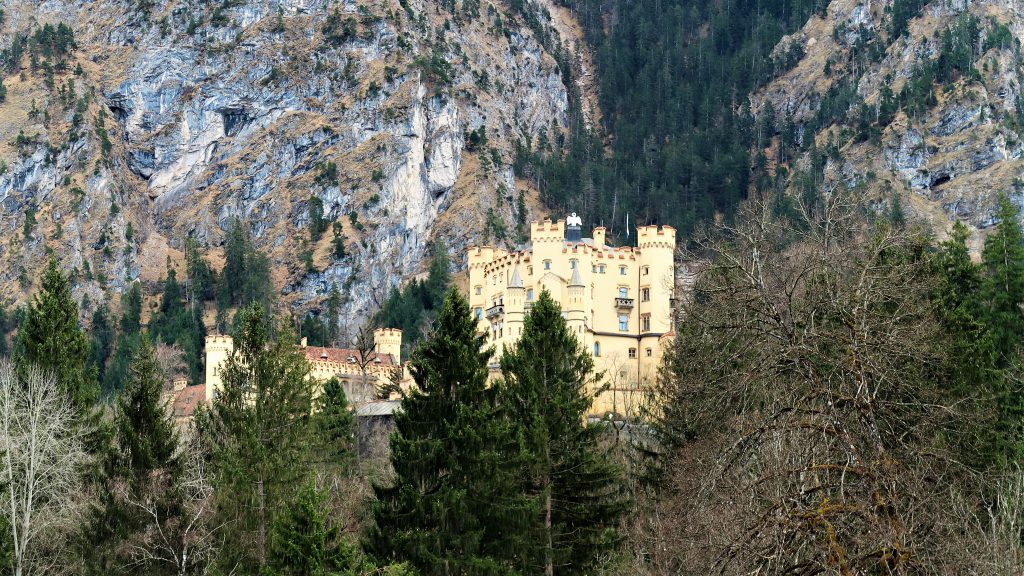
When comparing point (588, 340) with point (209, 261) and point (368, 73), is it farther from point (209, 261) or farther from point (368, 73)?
point (368, 73)

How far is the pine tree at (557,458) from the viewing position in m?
40.5

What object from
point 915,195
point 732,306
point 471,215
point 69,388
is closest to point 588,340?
point 69,388

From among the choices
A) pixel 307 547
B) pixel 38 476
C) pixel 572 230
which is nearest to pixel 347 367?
pixel 572 230

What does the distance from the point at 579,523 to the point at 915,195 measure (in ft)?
468

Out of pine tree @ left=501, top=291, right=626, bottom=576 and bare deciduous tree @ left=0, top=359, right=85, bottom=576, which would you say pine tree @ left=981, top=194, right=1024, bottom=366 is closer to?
pine tree @ left=501, top=291, right=626, bottom=576

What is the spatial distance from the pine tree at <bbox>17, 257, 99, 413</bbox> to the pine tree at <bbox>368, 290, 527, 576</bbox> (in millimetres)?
16151

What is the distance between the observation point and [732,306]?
1783 cm

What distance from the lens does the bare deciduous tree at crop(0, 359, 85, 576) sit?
42.2 m

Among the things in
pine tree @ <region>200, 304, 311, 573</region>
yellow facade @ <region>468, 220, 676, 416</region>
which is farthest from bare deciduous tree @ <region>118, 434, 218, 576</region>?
yellow facade @ <region>468, 220, 676, 416</region>

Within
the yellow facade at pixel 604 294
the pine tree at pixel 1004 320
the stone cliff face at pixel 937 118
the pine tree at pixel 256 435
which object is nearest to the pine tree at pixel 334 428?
the pine tree at pixel 256 435

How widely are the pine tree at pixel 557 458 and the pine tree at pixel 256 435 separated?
Result: 7264 millimetres

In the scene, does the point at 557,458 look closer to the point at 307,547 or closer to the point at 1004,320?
the point at 307,547

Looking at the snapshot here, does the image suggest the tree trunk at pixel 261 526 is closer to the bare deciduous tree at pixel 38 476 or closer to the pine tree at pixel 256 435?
the pine tree at pixel 256 435

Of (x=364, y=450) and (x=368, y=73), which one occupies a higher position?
(x=368, y=73)
